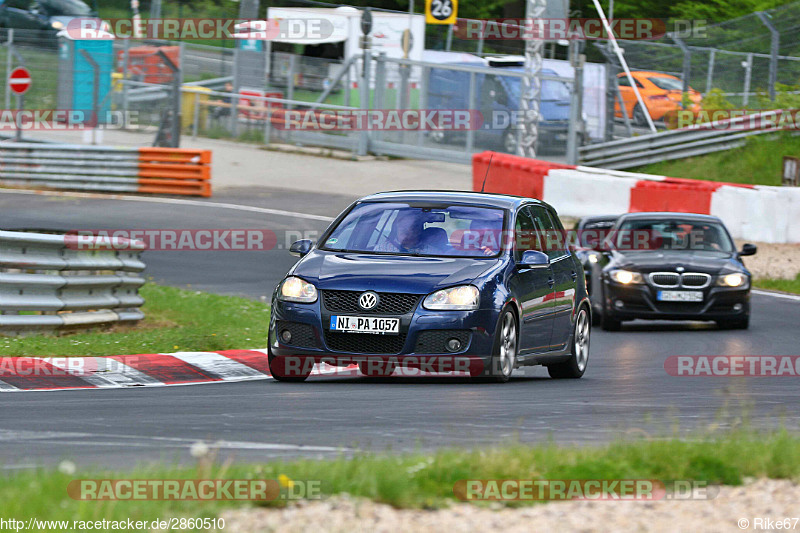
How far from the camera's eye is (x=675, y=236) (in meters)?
17.5

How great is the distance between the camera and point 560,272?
12.2 meters

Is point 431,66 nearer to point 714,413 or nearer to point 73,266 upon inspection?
point 73,266

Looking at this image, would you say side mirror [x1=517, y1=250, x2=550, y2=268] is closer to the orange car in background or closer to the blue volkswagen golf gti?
the blue volkswagen golf gti

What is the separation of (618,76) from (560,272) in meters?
19.8

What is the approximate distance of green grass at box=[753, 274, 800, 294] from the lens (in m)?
21.1

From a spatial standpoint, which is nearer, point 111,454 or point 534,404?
point 111,454

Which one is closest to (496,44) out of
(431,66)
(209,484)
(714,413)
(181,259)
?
(431,66)

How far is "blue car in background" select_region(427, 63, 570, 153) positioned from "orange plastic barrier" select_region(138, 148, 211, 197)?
22.9 ft

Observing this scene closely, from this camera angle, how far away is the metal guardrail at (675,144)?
2998 cm

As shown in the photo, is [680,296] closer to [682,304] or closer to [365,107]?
[682,304]

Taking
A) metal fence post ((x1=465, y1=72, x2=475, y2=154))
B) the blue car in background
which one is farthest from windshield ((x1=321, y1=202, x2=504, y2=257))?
metal fence post ((x1=465, y1=72, x2=475, y2=154))

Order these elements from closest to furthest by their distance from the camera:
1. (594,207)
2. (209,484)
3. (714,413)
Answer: (209,484)
(714,413)
(594,207)

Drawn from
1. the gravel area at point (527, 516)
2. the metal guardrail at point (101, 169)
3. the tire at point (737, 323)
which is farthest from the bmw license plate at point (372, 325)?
the metal guardrail at point (101, 169)

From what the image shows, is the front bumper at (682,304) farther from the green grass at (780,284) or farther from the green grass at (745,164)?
the green grass at (745,164)
